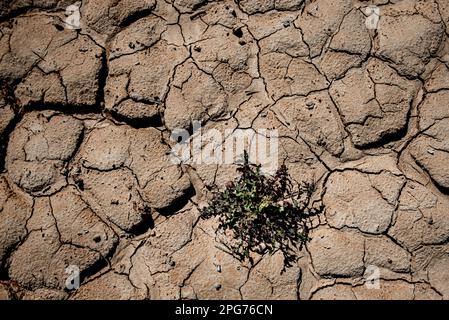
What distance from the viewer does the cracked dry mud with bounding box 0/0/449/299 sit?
230 centimetres

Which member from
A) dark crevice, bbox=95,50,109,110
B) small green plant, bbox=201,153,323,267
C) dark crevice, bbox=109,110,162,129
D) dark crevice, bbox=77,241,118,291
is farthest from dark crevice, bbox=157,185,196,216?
dark crevice, bbox=95,50,109,110

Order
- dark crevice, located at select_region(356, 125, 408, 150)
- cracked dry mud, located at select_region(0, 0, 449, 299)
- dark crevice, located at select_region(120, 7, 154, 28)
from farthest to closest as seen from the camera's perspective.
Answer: dark crevice, located at select_region(120, 7, 154, 28) → dark crevice, located at select_region(356, 125, 408, 150) → cracked dry mud, located at select_region(0, 0, 449, 299)

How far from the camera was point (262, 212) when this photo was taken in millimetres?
2336

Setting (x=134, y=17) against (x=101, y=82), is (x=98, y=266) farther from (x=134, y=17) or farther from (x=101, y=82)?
(x=134, y=17)

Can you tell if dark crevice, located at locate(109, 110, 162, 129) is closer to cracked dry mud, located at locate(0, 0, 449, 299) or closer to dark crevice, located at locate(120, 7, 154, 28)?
cracked dry mud, located at locate(0, 0, 449, 299)

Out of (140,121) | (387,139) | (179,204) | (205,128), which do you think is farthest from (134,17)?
(387,139)

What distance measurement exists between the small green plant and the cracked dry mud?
0.23 ft

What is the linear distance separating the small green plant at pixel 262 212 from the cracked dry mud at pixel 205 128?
7cm

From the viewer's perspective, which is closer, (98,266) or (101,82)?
(98,266)

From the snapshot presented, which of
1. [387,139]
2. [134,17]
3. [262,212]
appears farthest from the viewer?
[134,17]

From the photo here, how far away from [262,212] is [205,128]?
63cm

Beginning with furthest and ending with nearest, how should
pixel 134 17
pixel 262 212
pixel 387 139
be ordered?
pixel 134 17 → pixel 387 139 → pixel 262 212

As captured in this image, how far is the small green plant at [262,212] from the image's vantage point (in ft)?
7.59

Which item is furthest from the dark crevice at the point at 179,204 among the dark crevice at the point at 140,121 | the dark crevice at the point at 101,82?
A: the dark crevice at the point at 101,82
